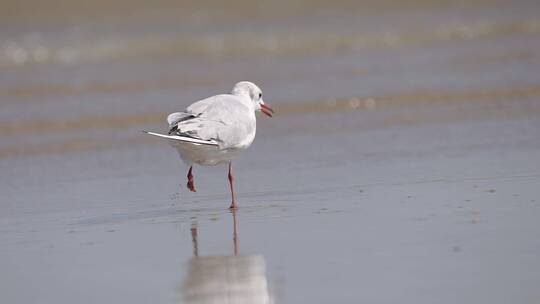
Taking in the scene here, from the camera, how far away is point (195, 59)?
1662 cm

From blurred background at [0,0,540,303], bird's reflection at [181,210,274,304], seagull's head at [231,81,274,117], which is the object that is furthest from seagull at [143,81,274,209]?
bird's reflection at [181,210,274,304]

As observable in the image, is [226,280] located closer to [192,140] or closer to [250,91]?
[192,140]

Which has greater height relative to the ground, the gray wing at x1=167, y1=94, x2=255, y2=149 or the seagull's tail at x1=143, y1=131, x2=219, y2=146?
the gray wing at x1=167, y1=94, x2=255, y2=149

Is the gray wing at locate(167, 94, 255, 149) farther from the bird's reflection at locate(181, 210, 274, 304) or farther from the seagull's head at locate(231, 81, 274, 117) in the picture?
the bird's reflection at locate(181, 210, 274, 304)

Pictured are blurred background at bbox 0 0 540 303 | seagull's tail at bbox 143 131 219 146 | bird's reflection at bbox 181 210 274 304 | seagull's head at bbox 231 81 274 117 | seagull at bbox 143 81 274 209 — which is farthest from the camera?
seagull's head at bbox 231 81 274 117

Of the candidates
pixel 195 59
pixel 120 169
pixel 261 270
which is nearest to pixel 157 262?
pixel 261 270

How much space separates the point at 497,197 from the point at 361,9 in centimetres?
1656

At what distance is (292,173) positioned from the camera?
774 cm

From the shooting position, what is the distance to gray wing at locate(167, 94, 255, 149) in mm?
6254

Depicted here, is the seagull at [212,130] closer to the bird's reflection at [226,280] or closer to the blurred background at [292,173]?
the blurred background at [292,173]

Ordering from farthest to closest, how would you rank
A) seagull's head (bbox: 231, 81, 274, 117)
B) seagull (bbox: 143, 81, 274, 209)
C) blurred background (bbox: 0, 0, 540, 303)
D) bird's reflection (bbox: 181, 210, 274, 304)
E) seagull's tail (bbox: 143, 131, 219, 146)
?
seagull's head (bbox: 231, 81, 274, 117) < seagull (bbox: 143, 81, 274, 209) < seagull's tail (bbox: 143, 131, 219, 146) < blurred background (bbox: 0, 0, 540, 303) < bird's reflection (bbox: 181, 210, 274, 304)

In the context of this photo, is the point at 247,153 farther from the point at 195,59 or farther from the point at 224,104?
the point at 195,59

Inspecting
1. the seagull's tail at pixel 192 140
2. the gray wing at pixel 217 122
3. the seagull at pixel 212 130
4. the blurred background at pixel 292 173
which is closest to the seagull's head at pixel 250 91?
the seagull at pixel 212 130

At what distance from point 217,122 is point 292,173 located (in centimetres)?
143
